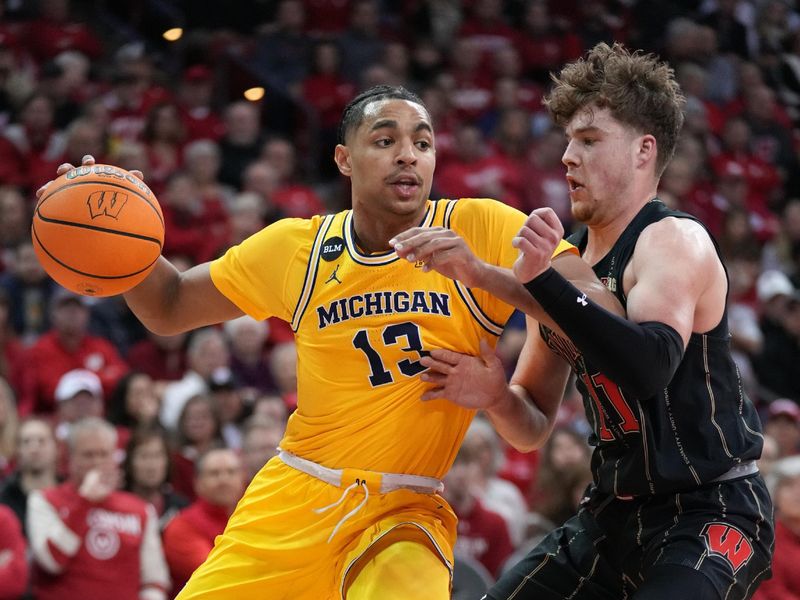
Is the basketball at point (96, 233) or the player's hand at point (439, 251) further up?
the player's hand at point (439, 251)

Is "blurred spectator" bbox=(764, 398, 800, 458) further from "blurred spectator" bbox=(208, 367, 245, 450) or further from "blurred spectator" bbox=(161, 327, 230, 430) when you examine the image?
"blurred spectator" bbox=(161, 327, 230, 430)

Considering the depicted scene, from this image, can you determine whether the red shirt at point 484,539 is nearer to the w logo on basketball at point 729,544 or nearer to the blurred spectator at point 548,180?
the w logo on basketball at point 729,544

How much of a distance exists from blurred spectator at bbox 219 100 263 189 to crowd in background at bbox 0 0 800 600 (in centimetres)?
2

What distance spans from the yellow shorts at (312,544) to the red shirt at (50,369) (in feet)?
15.1

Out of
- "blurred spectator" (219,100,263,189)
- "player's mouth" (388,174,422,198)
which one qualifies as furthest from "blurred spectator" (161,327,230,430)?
"player's mouth" (388,174,422,198)

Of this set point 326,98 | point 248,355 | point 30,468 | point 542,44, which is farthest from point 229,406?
point 542,44

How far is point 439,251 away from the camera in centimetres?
374

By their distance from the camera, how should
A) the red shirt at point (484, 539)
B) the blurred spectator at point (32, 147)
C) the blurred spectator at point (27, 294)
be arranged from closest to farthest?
the red shirt at point (484, 539), the blurred spectator at point (27, 294), the blurred spectator at point (32, 147)

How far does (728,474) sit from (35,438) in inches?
180

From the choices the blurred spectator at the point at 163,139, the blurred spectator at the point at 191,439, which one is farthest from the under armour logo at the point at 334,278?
the blurred spectator at the point at 163,139

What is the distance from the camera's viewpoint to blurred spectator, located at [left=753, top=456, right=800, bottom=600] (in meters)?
7.23

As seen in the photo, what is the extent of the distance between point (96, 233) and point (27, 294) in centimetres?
516

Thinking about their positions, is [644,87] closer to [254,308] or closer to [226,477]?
[254,308]

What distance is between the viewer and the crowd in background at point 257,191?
7371 millimetres
